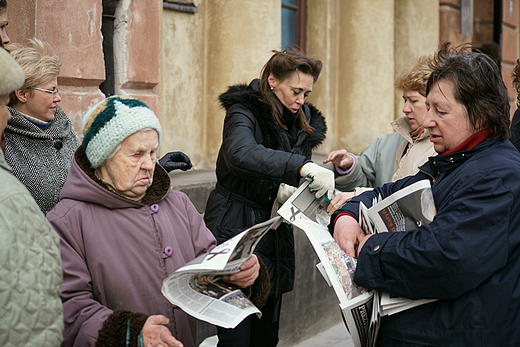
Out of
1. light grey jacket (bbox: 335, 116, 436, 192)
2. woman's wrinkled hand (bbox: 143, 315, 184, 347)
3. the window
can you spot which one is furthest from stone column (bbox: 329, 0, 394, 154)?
woman's wrinkled hand (bbox: 143, 315, 184, 347)

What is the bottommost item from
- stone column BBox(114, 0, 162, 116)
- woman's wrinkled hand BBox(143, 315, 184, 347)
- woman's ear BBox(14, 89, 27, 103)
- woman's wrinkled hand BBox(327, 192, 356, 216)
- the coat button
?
woman's wrinkled hand BBox(143, 315, 184, 347)

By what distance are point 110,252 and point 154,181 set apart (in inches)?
13.9

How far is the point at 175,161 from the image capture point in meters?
3.20

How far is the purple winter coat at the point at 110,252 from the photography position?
1993mm

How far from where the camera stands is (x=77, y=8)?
11.6ft

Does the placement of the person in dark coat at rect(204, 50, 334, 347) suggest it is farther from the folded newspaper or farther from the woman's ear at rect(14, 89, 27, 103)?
Answer: the woman's ear at rect(14, 89, 27, 103)

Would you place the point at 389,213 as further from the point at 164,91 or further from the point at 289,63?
the point at 164,91

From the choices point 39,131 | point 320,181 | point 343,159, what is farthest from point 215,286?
point 343,159

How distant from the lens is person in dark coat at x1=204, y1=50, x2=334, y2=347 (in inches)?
124

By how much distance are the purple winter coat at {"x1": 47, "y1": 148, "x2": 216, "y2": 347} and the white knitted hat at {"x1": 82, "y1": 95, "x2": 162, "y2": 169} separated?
0.08 metres

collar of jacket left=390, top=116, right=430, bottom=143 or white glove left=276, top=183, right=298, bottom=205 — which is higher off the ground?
collar of jacket left=390, top=116, right=430, bottom=143

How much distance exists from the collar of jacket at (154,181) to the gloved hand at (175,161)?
2.13 ft

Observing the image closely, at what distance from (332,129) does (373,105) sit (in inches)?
18.7

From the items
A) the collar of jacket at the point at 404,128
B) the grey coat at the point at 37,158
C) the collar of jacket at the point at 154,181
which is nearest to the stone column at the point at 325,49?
the collar of jacket at the point at 404,128
